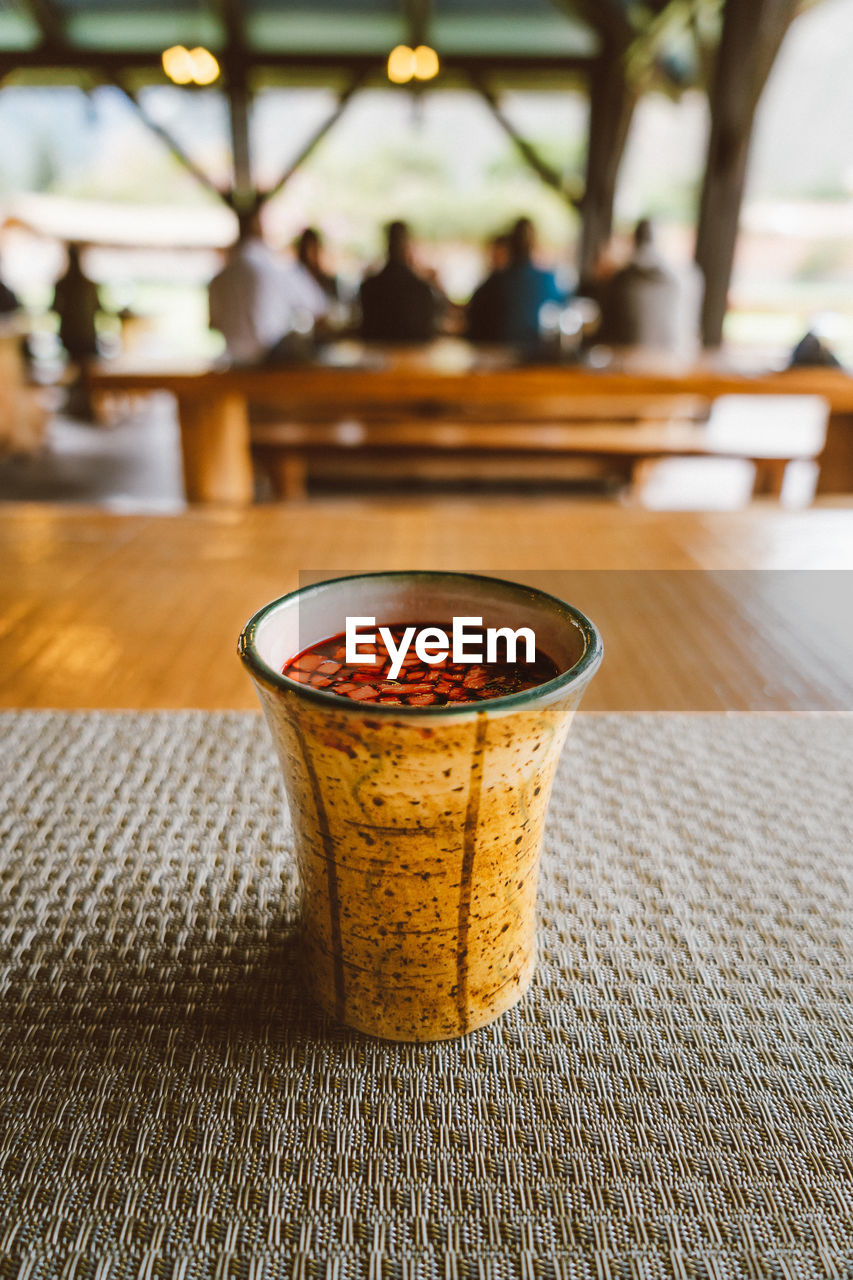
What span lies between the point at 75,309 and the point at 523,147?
432 centimetres

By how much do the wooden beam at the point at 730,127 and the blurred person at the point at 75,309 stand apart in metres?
4.27

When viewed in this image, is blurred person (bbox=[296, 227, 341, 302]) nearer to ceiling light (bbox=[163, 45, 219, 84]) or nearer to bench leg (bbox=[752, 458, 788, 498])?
ceiling light (bbox=[163, 45, 219, 84])

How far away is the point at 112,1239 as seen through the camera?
45cm

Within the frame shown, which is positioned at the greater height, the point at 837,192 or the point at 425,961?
the point at 837,192

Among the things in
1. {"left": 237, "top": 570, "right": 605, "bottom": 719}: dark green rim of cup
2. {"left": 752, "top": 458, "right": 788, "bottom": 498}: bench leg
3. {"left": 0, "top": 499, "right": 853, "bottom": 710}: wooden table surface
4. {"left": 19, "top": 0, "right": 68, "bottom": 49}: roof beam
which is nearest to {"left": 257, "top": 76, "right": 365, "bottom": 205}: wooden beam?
{"left": 19, "top": 0, "right": 68, "bottom": 49}: roof beam

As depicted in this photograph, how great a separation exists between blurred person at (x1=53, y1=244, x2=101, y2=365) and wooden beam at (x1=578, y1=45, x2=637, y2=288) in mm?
3833

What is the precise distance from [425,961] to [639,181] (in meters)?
9.23

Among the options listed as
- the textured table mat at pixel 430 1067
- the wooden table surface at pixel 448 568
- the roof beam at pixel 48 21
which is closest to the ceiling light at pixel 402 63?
the roof beam at pixel 48 21

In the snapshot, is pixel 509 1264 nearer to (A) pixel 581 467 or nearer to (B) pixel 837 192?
(A) pixel 581 467

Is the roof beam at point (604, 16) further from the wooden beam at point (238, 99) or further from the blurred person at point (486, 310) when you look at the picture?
the blurred person at point (486, 310)

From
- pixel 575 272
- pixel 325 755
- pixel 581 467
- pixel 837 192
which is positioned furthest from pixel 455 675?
pixel 837 192

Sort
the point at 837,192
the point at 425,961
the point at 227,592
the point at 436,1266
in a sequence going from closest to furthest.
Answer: the point at 436,1266 < the point at 425,961 < the point at 227,592 < the point at 837,192

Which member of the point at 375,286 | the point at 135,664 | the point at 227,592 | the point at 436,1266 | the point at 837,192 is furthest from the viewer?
the point at 837,192

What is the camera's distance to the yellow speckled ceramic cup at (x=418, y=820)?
461mm
